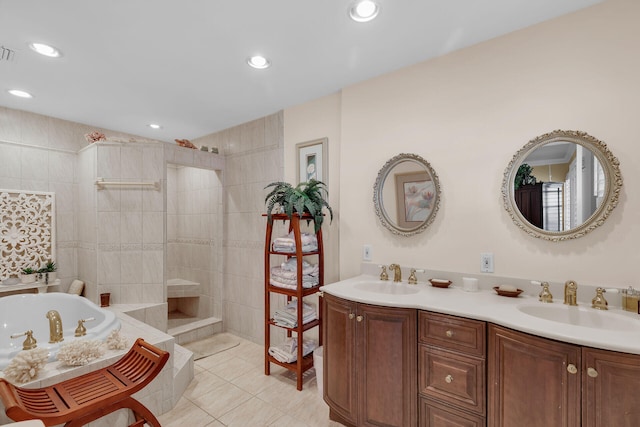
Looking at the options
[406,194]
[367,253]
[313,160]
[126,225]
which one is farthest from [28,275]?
[406,194]

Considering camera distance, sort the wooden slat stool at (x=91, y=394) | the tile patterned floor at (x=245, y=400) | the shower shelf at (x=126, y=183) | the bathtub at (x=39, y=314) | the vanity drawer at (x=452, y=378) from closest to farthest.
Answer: the wooden slat stool at (x=91, y=394), the vanity drawer at (x=452, y=378), the tile patterned floor at (x=245, y=400), the bathtub at (x=39, y=314), the shower shelf at (x=126, y=183)

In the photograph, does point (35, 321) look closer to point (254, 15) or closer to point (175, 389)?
point (175, 389)

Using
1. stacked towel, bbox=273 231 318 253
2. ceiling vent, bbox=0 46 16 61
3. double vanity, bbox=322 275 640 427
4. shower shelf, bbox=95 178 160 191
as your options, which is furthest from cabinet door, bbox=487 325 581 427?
ceiling vent, bbox=0 46 16 61

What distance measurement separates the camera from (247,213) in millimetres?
3377

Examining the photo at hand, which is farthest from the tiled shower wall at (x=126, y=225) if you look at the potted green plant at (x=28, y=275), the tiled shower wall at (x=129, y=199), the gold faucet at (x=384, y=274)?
the gold faucet at (x=384, y=274)

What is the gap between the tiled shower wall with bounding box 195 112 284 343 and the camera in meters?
3.17

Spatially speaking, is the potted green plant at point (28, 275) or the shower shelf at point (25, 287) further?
the potted green plant at point (28, 275)

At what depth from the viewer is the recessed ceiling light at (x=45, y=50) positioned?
188cm

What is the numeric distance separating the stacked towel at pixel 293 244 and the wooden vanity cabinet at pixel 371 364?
654 millimetres

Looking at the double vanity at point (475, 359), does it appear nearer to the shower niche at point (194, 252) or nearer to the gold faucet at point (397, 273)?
Result: the gold faucet at point (397, 273)

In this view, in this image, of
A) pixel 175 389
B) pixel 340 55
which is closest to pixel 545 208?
pixel 340 55

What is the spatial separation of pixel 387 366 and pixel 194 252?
3.23 m

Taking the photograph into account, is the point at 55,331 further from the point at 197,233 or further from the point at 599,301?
the point at 599,301

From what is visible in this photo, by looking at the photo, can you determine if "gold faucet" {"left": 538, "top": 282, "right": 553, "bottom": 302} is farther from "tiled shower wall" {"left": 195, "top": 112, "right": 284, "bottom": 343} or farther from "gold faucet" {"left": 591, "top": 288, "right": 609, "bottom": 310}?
"tiled shower wall" {"left": 195, "top": 112, "right": 284, "bottom": 343}
